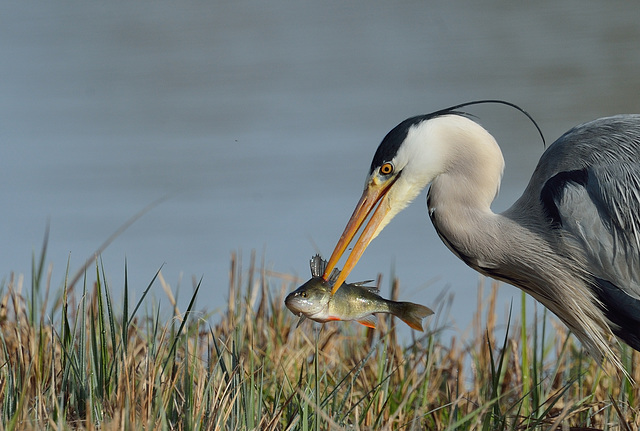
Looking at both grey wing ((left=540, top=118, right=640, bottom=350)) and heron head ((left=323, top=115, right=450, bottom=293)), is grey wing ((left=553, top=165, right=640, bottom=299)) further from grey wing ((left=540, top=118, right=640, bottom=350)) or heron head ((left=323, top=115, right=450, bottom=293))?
heron head ((left=323, top=115, right=450, bottom=293))

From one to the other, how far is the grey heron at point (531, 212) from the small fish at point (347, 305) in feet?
0.48

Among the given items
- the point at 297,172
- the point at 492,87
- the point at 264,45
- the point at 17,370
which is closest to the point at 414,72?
the point at 492,87

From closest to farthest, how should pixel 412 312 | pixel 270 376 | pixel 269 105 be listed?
pixel 412 312 < pixel 270 376 < pixel 269 105

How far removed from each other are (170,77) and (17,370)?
9.21 m

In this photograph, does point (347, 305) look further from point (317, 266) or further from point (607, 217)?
point (607, 217)

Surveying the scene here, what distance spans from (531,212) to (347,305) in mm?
824

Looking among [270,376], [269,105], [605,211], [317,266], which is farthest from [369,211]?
[269,105]

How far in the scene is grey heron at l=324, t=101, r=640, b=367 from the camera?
11.3ft

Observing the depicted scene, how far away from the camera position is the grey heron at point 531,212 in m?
3.45

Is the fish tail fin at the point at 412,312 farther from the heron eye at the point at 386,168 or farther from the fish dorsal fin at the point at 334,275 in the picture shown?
the heron eye at the point at 386,168

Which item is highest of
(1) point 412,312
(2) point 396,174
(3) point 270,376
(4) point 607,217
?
(2) point 396,174

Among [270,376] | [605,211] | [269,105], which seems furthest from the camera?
[269,105]

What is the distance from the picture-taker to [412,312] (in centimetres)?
327

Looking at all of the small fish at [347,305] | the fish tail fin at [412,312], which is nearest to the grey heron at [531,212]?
the small fish at [347,305]
